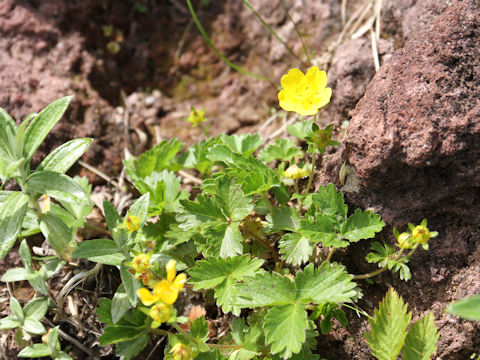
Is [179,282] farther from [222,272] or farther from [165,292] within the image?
[222,272]

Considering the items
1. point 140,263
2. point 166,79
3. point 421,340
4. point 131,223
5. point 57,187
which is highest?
point 166,79

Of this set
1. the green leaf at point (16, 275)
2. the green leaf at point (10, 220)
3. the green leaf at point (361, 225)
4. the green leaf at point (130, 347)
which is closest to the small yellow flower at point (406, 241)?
the green leaf at point (361, 225)

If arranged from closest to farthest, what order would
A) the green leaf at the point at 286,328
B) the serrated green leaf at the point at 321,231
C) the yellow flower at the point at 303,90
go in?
the green leaf at the point at 286,328 < the serrated green leaf at the point at 321,231 < the yellow flower at the point at 303,90

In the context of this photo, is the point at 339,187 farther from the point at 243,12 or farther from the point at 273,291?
the point at 243,12

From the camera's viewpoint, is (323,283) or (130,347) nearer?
(323,283)

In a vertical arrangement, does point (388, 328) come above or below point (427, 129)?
below

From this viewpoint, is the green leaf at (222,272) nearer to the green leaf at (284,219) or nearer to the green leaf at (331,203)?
the green leaf at (284,219)

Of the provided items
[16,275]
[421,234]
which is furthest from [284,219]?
[16,275]

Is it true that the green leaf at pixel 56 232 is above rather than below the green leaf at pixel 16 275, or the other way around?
above
